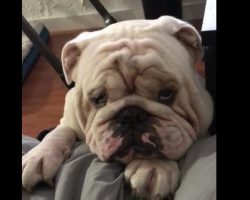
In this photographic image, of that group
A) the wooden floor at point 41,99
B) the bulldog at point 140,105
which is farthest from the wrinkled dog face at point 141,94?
the wooden floor at point 41,99

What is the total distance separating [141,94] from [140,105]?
0.08 ft

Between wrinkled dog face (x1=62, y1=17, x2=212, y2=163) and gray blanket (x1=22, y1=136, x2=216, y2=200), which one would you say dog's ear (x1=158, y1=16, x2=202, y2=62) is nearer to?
wrinkled dog face (x1=62, y1=17, x2=212, y2=163)

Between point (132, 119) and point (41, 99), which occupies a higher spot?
point (132, 119)

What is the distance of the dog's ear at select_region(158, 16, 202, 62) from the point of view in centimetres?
92

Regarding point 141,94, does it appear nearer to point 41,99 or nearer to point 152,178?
point 152,178

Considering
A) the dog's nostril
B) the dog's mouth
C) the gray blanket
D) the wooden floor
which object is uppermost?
the dog's nostril

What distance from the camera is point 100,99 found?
0.88m

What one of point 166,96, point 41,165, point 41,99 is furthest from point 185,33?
point 41,99

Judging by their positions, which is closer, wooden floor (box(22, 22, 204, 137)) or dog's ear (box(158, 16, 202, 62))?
dog's ear (box(158, 16, 202, 62))

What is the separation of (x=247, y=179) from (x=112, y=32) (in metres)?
0.39

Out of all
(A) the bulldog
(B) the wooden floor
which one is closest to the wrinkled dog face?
(A) the bulldog

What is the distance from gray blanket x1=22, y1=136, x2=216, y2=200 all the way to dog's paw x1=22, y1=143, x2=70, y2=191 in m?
0.01
